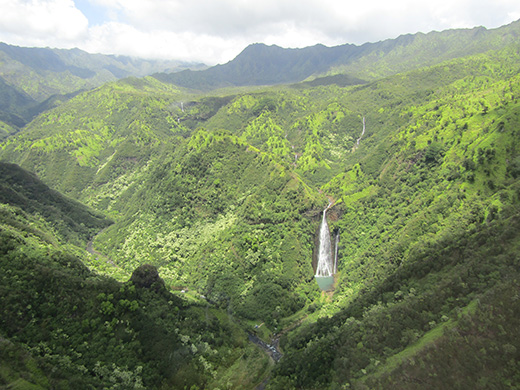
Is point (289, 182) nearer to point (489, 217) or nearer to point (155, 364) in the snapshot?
point (489, 217)

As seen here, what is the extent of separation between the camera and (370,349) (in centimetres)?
5484

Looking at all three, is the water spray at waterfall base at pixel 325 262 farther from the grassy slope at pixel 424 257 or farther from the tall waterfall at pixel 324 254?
the grassy slope at pixel 424 257

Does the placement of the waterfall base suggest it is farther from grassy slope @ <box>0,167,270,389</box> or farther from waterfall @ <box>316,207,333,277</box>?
grassy slope @ <box>0,167,270,389</box>

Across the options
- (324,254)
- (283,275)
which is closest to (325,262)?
(324,254)

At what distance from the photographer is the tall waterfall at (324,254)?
117 meters

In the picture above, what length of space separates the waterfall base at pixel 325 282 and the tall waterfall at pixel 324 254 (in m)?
1.81

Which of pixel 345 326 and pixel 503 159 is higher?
pixel 503 159

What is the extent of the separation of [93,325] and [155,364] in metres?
13.7

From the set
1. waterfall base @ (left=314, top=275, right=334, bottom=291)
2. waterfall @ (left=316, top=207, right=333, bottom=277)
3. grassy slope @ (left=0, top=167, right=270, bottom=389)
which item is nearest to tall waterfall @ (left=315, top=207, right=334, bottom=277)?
waterfall @ (left=316, top=207, right=333, bottom=277)

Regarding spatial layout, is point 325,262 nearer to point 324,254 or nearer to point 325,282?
point 324,254

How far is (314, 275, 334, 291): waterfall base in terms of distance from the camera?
108 meters

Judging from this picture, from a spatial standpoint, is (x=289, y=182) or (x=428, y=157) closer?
(x=428, y=157)

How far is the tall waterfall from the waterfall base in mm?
1807

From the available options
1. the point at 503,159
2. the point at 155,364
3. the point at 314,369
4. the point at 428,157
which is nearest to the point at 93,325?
the point at 155,364
